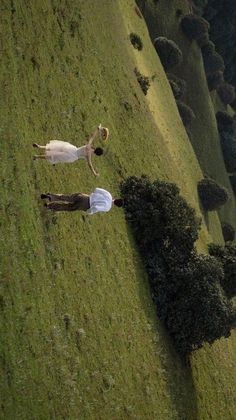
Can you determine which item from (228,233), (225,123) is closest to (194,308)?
(228,233)

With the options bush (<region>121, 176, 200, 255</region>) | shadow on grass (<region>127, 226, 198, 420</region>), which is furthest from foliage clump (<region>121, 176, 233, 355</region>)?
shadow on grass (<region>127, 226, 198, 420</region>)

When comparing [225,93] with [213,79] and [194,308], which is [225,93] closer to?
[213,79]

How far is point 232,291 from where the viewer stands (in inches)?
1243

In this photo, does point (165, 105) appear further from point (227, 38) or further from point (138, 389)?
point (227, 38)

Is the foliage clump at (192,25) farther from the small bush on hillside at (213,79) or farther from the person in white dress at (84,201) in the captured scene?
the person in white dress at (84,201)

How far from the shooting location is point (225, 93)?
230 feet

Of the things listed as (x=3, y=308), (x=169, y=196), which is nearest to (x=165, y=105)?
(x=169, y=196)

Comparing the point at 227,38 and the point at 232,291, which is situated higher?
the point at 232,291

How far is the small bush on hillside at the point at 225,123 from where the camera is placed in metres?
63.3

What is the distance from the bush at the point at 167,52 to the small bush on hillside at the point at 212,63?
505 inches

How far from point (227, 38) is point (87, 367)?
65.3 m

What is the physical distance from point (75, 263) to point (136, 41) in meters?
27.1

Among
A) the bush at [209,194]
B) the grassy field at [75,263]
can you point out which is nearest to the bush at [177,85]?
the bush at [209,194]

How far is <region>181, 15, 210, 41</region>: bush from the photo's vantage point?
59219 millimetres
